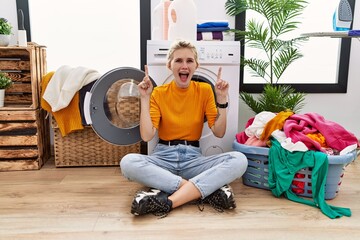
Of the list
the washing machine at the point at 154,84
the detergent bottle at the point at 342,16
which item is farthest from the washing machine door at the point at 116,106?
the detergent bottle at the point at 342,16

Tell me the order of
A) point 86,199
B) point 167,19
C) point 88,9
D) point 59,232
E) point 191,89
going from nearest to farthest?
point 59,232 → point 86,199 → point 191,89 → point 167,19 → point 88,9

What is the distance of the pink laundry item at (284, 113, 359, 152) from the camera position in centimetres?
158

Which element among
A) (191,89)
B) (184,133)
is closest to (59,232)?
(184,133)

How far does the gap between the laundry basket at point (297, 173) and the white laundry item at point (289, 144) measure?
0.09 m

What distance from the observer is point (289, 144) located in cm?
157

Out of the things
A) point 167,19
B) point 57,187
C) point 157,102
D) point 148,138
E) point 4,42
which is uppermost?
point 167,19

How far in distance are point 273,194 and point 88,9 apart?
186 centimetres

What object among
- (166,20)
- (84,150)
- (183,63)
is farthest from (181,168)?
(166,20)

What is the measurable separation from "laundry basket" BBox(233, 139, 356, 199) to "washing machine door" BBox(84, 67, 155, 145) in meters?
0.65

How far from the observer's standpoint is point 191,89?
174cm

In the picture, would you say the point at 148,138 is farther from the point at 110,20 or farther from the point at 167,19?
the point at 110,20

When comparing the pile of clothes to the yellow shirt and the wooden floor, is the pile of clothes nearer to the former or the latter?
the wooden floor

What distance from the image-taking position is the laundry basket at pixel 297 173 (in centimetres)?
158

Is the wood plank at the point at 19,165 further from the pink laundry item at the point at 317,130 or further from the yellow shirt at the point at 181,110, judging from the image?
the pink laundry item at the point at 317,130
